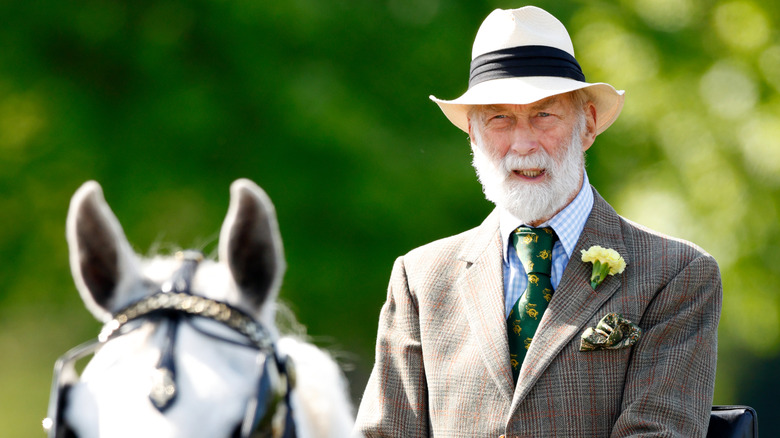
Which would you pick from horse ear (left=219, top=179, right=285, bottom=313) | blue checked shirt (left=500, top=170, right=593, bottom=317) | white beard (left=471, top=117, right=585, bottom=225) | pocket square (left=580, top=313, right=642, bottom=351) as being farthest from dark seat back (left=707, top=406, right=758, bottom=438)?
horse ear (left=219, top=179, right=285, bottom=313)

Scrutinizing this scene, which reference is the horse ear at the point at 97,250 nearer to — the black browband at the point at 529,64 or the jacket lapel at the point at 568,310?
the jacket lapel at the point at 568,310

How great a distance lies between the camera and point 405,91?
6246mm

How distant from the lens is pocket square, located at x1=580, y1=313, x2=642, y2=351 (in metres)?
2.44

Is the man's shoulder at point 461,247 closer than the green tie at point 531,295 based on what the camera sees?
No

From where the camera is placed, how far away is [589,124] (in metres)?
2.91

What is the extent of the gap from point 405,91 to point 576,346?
3.97 metres

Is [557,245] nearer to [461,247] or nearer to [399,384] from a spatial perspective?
[461,247]

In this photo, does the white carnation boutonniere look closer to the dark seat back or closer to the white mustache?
the white mustache

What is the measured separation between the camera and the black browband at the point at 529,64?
107 inches

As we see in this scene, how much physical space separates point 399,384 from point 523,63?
1.02 metres

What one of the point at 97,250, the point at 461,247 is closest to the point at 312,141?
the point at 461,247

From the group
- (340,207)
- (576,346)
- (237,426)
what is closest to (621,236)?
(576,346)

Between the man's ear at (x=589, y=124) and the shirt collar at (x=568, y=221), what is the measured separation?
0.13 metres

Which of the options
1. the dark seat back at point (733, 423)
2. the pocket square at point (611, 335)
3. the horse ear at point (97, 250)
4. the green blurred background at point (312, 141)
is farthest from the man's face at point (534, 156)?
the green blurred background at point (312, 141)
